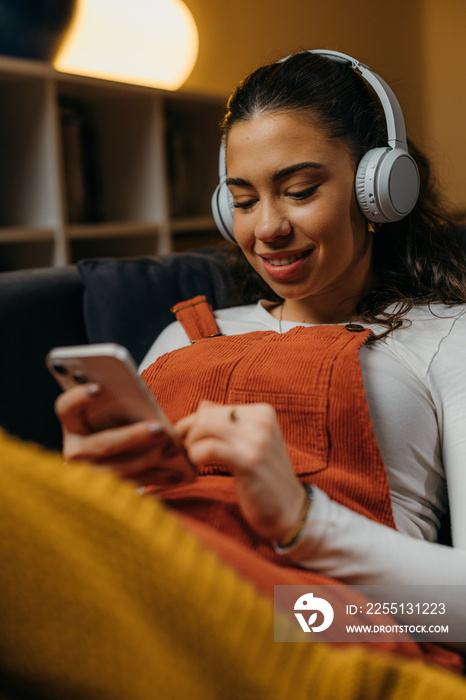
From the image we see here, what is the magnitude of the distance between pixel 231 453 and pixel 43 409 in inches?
27.7

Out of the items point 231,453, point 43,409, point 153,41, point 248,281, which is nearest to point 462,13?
point 153,41

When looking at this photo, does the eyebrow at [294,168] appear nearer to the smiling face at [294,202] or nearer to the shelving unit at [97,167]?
the smiling face at [294,202]

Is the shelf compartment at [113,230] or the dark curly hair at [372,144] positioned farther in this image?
the shelf compartment at [113,230]

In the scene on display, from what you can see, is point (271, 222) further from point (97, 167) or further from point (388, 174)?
point (97, 167)

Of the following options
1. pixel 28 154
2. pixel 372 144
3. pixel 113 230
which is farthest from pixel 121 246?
pixel 372 144

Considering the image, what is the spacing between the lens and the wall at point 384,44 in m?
2.95

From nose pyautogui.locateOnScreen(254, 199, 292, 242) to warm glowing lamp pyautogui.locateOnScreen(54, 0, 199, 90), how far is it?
1501 mm

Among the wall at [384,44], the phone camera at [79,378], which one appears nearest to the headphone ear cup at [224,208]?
the phone camera at [79,378]

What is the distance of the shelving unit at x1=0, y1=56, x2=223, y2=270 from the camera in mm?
2010

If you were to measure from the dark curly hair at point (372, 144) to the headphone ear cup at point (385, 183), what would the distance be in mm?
48

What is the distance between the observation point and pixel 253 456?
0.56m

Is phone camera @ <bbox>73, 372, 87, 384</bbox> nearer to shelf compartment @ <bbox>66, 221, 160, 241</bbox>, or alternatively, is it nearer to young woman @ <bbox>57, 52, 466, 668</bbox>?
young woman @ <bbox>57, 52, 466, 668</bbox>

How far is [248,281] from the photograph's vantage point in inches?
50.7

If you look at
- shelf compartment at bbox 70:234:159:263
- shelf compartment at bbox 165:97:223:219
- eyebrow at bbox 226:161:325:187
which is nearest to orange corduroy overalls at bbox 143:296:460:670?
eyebrow at bbox 226:161:325:187
